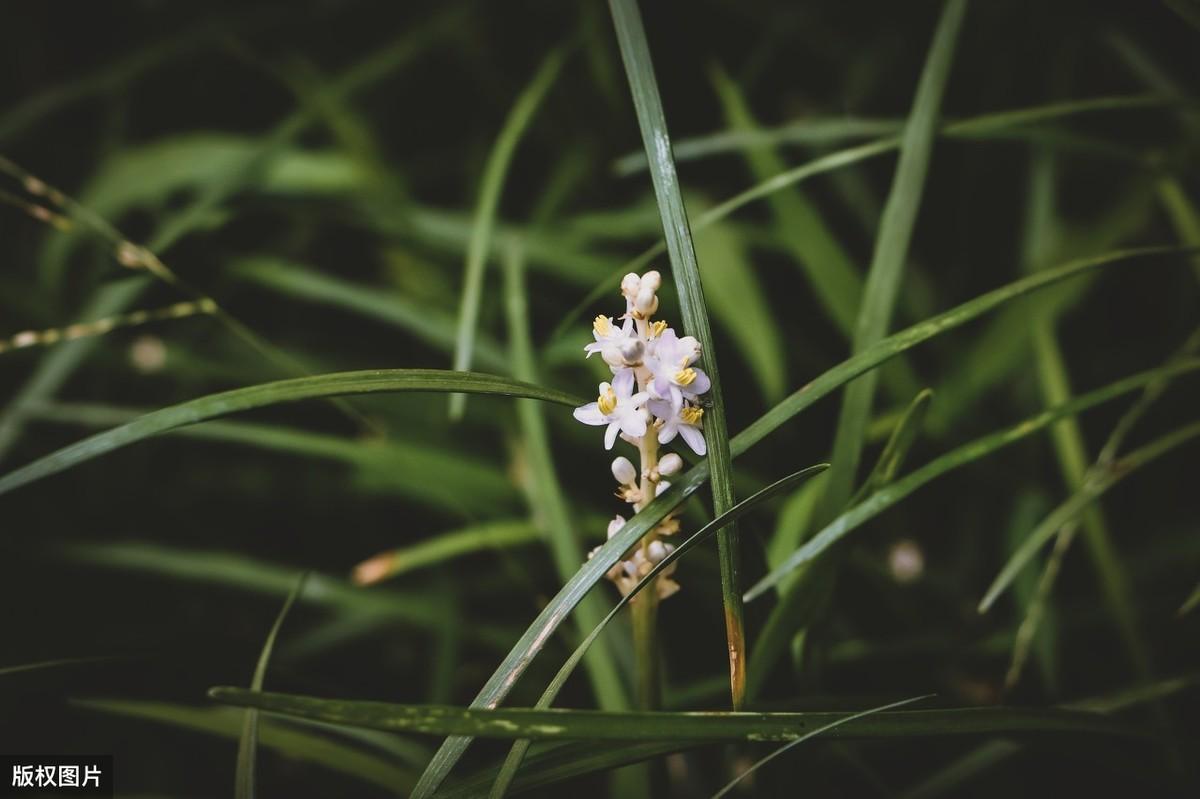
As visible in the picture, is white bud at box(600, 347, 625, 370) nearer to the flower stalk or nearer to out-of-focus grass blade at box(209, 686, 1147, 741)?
Answer: the flower stalk

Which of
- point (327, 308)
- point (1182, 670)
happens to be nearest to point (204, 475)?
point (327, 308)

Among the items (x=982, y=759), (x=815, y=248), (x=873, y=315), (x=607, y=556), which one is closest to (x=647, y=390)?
(x=607, y=556)

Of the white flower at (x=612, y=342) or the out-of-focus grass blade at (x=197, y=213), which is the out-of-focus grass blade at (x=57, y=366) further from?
the white flower at (x=612, y=342)

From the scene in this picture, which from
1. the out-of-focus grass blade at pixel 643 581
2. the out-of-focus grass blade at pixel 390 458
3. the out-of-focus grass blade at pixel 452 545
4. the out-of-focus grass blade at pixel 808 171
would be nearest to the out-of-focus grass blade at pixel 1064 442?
the out-of-focus grass blade at pixel 808 171

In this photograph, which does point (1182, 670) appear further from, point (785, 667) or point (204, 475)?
point (204, 475)

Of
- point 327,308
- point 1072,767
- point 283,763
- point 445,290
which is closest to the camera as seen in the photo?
point 1072,767

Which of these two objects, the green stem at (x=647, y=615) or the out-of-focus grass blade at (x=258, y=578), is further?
the out-of-focus grass blade at (x=258, y=578)
